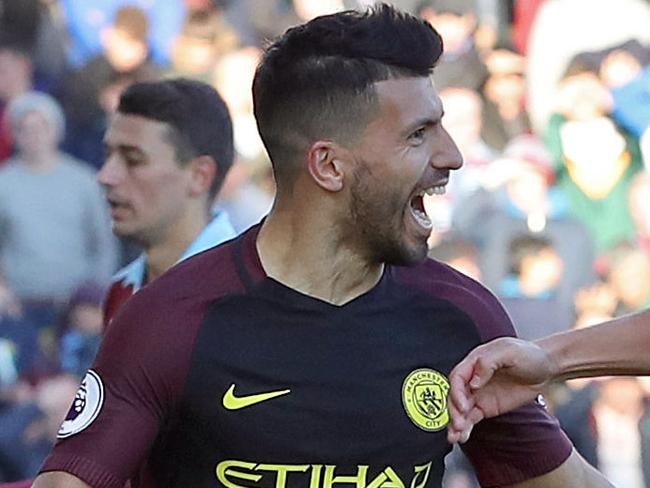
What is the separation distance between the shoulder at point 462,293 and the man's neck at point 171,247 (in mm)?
1617

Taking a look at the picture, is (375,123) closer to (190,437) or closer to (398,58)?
(398,58)

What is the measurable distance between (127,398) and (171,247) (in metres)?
1.85

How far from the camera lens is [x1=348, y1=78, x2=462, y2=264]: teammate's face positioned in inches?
130

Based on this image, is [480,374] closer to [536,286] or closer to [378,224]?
[378,224]

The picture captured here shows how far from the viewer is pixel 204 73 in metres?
7.89

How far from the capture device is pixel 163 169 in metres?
5.20

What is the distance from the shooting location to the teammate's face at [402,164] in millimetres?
3303

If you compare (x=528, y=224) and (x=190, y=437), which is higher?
(x=528, y=224)

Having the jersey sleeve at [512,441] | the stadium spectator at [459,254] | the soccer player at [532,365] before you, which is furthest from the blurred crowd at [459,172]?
the soccer player at [532,365]

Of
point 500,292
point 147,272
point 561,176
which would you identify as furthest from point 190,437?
point 561,176

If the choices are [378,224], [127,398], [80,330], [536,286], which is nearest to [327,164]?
[378,224]

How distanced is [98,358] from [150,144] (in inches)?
79.8

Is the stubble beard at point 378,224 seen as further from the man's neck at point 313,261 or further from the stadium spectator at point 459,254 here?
the stadium spectator at point 459,254

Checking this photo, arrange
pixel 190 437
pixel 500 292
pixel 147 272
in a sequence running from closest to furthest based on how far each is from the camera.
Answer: pixel 190 437 < pixel 147 272 < pixel 500 292
